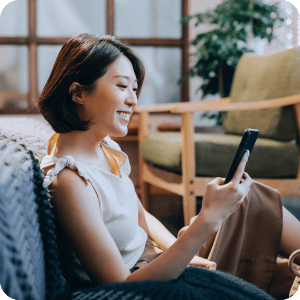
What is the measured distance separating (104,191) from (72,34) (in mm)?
2571

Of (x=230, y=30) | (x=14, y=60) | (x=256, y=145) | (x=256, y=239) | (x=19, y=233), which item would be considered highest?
(x=230, y=30)

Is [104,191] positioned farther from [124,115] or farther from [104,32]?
[104,32]

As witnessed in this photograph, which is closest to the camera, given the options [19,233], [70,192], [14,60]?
[19,233]

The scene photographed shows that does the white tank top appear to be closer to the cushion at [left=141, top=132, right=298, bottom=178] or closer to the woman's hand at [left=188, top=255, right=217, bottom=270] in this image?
the woman's hand at [left=188, top=255, right=217, bottom=270]

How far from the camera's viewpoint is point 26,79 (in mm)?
2877

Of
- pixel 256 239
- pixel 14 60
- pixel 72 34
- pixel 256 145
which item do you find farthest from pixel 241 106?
pixel 14 60

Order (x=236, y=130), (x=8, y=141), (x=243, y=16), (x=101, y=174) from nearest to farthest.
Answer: (x=8, y=141) → (x=101, y=174) → (x=236, y=130) → (x=243, y=16)

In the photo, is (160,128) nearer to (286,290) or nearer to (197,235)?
(286,290)

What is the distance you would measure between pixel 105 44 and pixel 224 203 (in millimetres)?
380

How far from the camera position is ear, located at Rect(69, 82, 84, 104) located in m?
0.63

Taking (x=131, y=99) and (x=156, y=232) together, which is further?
(x=156, y=232)

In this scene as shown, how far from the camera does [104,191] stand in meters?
0.60

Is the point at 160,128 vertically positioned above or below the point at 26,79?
below

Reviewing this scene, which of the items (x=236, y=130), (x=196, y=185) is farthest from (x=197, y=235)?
(x=236, y=130)
